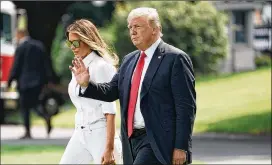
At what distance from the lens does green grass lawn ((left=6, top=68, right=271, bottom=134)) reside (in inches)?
861

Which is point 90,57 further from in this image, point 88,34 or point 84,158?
point 84,158

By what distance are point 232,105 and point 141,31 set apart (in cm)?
2003

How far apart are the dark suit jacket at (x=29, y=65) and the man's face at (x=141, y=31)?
38.5 ft

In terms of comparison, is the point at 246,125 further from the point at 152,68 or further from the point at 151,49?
the point at 152,68

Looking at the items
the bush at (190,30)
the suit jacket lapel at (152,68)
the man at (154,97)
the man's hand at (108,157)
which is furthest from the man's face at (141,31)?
the bush at (190,30)

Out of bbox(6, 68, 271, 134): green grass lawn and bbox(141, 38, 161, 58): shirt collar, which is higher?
bbox(141, 38, 161, 58): shirt collar

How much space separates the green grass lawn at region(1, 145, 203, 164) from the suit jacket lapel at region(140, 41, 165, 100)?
7179 mm

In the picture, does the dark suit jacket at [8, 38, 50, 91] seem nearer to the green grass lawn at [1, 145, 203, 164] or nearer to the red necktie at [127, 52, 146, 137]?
the green grass lawn at [1, 145, 203, 164]

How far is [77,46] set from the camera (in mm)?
8500

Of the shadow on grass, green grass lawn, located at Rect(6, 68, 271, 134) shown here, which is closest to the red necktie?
the shadow on grass

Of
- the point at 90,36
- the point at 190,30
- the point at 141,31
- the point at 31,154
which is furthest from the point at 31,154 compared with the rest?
the point at 190,30

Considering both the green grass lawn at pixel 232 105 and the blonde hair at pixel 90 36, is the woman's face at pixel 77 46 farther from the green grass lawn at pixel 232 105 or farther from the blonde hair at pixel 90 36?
the green grass lawn at pixel 232 105

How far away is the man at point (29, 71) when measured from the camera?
19453 mm

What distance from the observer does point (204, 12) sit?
124 feet
